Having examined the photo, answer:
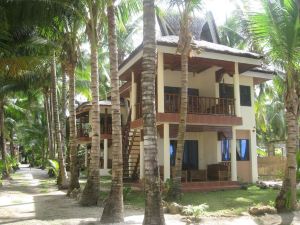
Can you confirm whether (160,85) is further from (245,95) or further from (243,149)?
(243,149)

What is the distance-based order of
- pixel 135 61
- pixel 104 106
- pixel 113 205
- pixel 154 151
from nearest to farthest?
1. pixel 154 151
2. pixel 113 205
3. pixel 135 61
4. pixel 104 106

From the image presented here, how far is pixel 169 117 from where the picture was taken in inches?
674

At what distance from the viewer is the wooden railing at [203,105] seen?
59.0 feet

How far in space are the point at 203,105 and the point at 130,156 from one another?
6789 mm

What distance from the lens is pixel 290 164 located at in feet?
37.5

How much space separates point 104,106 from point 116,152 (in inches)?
732

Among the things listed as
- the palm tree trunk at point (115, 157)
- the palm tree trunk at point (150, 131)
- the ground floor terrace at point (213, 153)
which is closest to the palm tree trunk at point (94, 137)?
the palm tree trunk at point (115, 157)

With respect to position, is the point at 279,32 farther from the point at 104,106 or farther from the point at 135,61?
the point at 104,106

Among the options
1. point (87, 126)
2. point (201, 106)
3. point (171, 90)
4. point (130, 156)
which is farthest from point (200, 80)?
point (87, 126)

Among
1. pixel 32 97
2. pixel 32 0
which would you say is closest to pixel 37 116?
pixel 32 97

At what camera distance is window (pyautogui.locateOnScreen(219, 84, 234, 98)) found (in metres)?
21.2

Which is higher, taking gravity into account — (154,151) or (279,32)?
(279,32)

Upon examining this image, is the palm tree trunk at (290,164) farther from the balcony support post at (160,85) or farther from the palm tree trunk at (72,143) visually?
the palm tree trunk at (72,143)

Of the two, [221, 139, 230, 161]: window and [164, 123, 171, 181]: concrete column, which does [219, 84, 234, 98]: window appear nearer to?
[221, 139, 230, 161]: window
